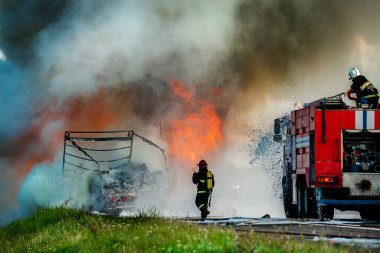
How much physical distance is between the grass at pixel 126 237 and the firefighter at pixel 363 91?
558cm

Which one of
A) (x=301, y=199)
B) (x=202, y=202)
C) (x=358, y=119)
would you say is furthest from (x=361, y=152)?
(x=202, y=202)

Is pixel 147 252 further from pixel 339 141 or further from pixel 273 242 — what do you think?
pixel 339 141

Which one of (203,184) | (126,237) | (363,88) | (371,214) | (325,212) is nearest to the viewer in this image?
(126,237)

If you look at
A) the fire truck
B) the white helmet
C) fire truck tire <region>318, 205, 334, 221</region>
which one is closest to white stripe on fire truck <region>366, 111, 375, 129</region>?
the fire truck

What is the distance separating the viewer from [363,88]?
60.4 feet

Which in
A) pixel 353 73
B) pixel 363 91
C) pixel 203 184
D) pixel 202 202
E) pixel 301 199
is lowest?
pixel 202 202

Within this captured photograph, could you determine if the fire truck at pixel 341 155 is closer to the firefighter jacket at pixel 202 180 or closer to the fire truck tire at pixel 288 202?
the fire truck tire at pixel 288 202

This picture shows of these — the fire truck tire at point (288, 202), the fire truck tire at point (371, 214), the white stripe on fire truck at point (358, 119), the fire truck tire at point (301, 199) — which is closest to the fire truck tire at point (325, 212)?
the fire truck tire at point (301, 199)

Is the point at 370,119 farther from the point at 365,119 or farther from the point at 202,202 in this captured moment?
the point at 202,202

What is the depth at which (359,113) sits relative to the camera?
57.9 ft

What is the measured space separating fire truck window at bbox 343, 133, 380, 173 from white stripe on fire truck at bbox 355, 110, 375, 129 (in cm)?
26

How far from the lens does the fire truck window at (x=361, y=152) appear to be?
1767 centimetres

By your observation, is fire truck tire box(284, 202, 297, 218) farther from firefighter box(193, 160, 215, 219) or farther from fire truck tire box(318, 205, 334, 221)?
fire truck tire box(318, 205, 334, 221)

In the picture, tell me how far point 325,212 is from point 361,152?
1567 millimetres
